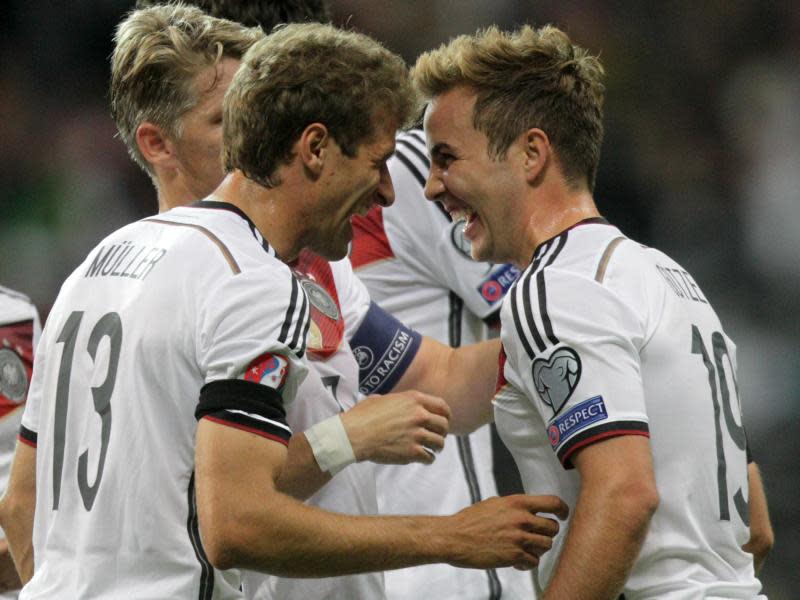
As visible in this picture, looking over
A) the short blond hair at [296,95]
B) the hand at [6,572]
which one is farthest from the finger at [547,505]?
the hand at [6,572]

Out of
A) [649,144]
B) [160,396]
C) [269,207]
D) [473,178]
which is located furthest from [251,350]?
[649,144]

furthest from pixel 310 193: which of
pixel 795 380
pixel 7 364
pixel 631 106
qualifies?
pixel 631 106

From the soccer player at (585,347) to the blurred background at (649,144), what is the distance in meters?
3.86

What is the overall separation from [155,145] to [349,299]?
61cm

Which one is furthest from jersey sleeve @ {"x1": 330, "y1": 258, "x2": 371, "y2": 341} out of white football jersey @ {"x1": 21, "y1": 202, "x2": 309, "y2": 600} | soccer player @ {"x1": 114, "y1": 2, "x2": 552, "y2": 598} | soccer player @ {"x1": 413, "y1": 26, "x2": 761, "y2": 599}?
white football jersey @ {"x1": 21, "y1": 202, "x2": 309, "y2": 600}

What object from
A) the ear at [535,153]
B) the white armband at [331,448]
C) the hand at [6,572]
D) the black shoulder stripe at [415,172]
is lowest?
the hand at [6,572]

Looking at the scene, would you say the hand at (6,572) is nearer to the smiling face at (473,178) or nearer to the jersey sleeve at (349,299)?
the jersey sleeve at (349,299)

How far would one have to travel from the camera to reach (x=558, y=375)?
2.39 m

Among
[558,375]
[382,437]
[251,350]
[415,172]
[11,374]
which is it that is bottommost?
[11,374]

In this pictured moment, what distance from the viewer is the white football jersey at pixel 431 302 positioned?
3.54 meters

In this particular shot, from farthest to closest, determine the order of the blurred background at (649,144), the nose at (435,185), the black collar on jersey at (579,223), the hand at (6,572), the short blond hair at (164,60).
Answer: the blurred background at (649,144), the hand at (6,572), the short blond hair at (164,60), the nose at (435,185), the black collar on jersey at (579,223)

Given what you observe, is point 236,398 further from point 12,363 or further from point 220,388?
point 12,363

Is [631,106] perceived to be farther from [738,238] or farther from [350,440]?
[350,440]

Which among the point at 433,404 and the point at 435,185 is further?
the point at 435,185
